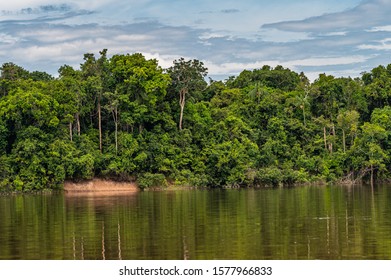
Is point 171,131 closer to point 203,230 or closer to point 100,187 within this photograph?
point 100,187

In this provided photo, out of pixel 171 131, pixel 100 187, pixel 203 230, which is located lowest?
pixel 100 187

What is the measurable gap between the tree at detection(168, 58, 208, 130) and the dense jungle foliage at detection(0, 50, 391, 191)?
0.11 m

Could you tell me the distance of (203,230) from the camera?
90.5ft

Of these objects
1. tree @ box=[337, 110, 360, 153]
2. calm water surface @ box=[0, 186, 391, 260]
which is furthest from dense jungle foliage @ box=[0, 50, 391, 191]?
calm water surface @ box=[0, 186, 391, 260]

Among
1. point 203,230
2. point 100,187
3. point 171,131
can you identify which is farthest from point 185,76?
point 203,230

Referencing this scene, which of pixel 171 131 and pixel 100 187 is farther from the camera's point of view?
pixel 171 131

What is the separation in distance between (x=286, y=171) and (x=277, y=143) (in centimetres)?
495

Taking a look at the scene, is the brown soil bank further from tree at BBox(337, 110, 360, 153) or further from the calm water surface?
tree at BBox(337, 110, 360, 153)

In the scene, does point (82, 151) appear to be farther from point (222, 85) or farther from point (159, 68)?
point (222, 85)

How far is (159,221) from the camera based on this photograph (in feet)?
103

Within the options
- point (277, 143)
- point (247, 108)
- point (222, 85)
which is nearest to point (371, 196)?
point (277, 143)

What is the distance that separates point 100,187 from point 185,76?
1333 centimetres

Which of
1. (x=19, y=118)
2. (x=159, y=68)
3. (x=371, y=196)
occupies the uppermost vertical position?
(x=159, y=68)

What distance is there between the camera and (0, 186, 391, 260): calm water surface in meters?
22.0
